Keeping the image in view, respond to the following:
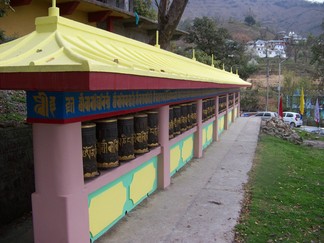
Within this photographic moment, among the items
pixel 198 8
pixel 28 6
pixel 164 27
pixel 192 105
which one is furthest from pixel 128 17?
pixel 198 8

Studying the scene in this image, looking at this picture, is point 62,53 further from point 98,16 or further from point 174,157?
point 98,16

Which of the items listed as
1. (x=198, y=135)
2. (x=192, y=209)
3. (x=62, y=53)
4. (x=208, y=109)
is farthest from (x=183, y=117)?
(x=62, y=53)

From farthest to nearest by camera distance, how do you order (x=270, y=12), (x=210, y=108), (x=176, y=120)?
1. (x=270, y=12)
2. (x=210, y=108)
3. (x=176, y=120)

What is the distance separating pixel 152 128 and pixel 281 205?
266cm

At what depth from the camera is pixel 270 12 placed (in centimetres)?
16375

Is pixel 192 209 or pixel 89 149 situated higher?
pixel 89 149

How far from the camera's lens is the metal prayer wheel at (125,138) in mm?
5238

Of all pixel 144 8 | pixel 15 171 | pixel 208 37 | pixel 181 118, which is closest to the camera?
pixel 15 171

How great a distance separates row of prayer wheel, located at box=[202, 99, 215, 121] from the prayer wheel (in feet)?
9.67

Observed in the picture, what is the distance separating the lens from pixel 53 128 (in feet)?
12.2

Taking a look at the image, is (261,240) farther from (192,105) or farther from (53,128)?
(192,105)

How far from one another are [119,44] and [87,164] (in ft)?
6.95

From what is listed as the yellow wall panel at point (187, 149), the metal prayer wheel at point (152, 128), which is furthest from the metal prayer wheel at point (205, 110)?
the metal prayer wheel at point (152, 128)

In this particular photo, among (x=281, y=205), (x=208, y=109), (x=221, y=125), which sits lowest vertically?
(x=281, y=205)
